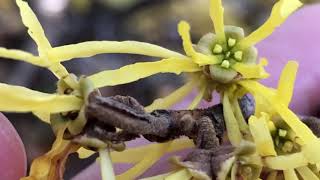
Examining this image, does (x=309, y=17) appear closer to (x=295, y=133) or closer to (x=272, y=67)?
(x=272, y=67)

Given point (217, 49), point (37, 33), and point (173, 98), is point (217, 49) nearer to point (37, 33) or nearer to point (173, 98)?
point (173, 98)

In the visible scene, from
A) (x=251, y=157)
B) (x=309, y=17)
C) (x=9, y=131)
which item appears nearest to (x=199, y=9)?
(x=309, y=17)

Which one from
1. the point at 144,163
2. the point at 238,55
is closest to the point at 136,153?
the point at 144,163

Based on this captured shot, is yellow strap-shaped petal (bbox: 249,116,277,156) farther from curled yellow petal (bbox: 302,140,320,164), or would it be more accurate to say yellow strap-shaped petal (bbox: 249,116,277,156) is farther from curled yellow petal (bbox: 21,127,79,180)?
curled yellow petal (bbox: 21,127,79,180)

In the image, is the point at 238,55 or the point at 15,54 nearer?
the point at 15,54

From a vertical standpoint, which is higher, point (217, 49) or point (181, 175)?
point (217, 49)

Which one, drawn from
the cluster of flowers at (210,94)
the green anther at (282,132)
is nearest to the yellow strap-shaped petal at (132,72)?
the cluster of flowers at (210,94)
